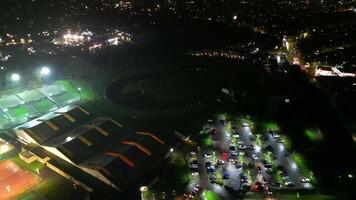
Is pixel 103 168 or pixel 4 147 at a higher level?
pixel 4 147

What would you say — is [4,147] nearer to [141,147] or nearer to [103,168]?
[103,168]

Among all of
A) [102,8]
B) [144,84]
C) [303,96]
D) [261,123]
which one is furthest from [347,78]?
[102,8]

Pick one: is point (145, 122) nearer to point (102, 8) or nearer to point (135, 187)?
point (135, 187)

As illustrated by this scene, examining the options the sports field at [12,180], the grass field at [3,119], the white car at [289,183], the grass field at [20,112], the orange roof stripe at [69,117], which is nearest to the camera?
the sports field at [12,180]

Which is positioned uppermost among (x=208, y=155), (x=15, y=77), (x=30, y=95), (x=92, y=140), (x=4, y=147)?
(x=15, y=77)

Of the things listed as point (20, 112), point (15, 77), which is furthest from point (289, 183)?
point (15, 77)

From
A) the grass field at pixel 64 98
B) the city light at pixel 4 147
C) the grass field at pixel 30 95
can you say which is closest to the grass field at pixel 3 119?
the grass field at pixel 30 95

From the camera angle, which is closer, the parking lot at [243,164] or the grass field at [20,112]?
the parking lot at [243,164]

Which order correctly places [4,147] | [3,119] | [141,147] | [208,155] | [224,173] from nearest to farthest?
[224,173] → [4,147] → [141,147] → [208,155] → [3,119]

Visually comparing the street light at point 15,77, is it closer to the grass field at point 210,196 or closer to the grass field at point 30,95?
the grass field at point 30,95
